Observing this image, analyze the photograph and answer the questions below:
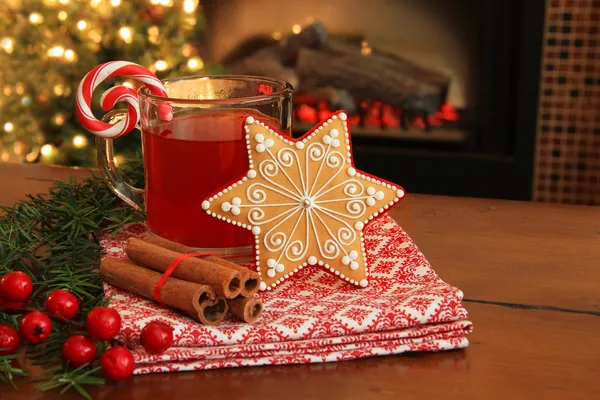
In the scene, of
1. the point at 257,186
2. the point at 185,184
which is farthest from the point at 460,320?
the point at 185,184

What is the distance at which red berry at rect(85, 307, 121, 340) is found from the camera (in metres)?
0.72

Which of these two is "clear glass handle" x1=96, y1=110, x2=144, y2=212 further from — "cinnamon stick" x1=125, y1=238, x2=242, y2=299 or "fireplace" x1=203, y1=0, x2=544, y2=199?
"fireplace" x1=203, y1=0, x2=544, y2=199

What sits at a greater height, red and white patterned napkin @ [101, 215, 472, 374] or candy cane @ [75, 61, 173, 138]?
candy cane @ [75, 61, 173, 138]

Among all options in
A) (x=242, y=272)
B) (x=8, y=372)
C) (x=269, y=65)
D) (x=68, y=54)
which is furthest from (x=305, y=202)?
(x=269, y=65)

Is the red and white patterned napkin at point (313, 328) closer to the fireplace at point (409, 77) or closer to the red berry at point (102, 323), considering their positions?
the red berry at point (102, 323)

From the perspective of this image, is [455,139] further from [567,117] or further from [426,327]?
[426,327]

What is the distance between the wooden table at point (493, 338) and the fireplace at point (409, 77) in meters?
1.41

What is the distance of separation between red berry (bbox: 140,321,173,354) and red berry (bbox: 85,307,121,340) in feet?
0.10

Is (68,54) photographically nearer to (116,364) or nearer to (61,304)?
(61,304)

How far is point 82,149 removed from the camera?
267cm

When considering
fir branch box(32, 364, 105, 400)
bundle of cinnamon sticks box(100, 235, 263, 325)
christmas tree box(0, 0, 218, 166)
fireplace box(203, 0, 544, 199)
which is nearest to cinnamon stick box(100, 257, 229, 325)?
bundle of cinnamon sticks box(100, 235, 263, 325)

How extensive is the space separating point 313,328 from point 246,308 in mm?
68

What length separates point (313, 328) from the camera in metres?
0.76

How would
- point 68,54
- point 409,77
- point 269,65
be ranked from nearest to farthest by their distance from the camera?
point 68,54 < point 409,77 < point 269,65
